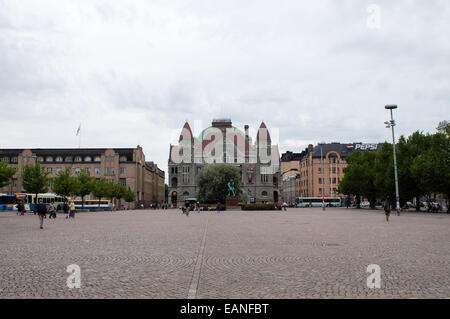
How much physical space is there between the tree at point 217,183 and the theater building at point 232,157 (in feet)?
141

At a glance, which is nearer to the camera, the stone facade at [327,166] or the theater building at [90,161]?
the theater building at [90,161]

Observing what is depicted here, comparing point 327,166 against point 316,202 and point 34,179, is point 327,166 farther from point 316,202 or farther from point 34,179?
point 34,179

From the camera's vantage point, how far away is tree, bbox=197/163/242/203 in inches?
3479

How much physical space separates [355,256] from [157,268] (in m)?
6.69

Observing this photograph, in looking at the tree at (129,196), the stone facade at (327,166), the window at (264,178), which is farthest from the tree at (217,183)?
the window at (264,178)

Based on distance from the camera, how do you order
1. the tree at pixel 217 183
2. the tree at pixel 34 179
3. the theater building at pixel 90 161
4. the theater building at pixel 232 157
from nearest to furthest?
the tree at pixel 34 179, the tree at pixel 217 183, the theater building at pixel 90 161, the theater building at pixel 232 157

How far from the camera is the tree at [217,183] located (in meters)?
88.4

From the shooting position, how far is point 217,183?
8806cm

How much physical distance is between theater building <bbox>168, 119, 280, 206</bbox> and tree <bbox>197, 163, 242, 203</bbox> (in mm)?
43111

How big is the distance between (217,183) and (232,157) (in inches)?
1888

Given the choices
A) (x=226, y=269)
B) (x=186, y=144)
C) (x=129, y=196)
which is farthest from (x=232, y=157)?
(x=226, y=269)

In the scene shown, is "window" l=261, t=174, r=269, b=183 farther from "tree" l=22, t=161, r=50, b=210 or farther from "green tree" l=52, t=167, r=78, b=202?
"tree" l=22, t=161, r=50, b=210

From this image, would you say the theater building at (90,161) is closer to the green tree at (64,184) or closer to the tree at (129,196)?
the tree at (129,196)
